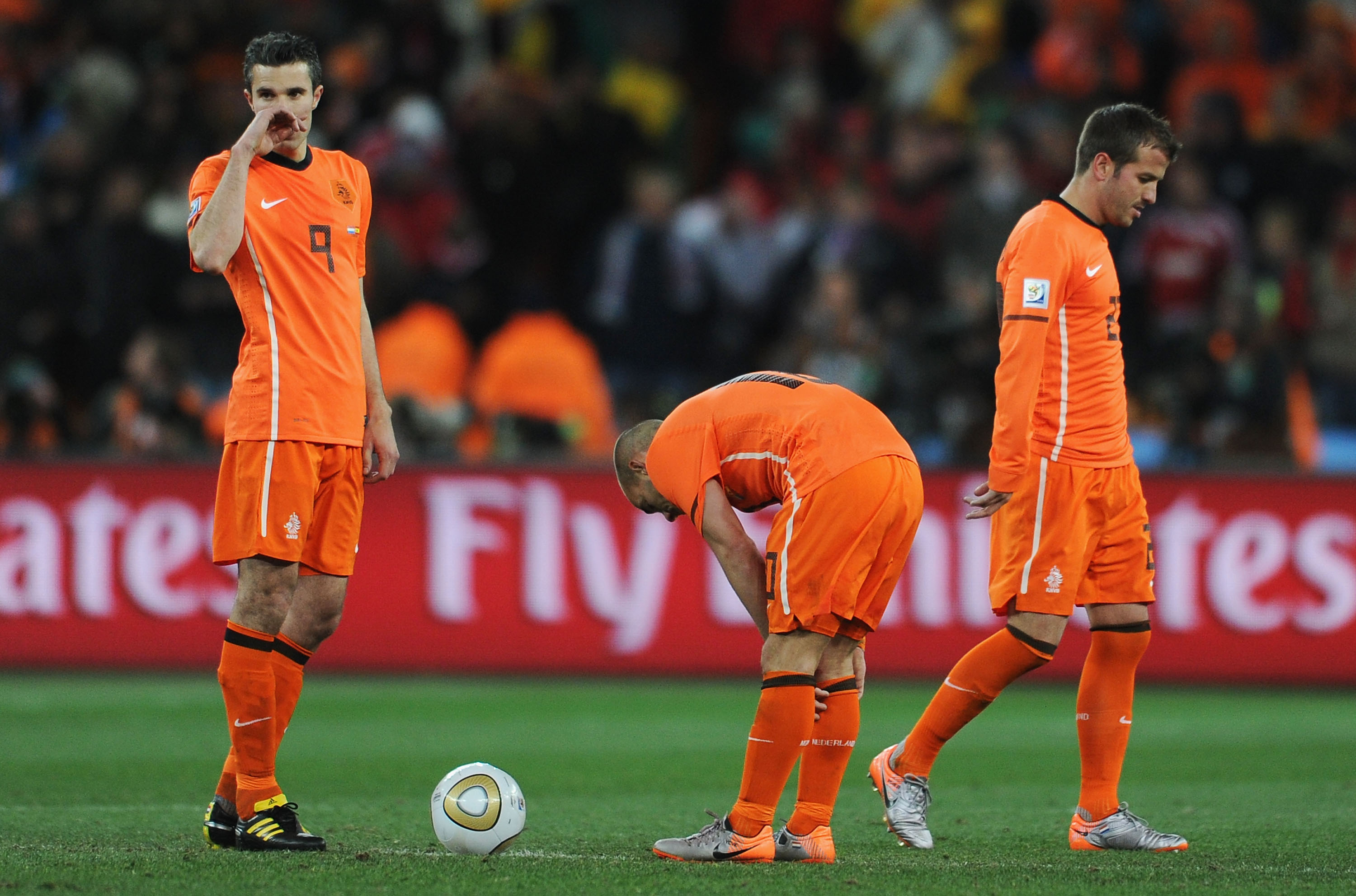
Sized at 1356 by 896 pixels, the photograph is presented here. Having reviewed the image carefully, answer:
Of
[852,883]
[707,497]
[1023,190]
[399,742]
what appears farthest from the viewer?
[1023,190]

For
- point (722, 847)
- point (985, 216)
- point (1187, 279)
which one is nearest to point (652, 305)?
point (985, 216)

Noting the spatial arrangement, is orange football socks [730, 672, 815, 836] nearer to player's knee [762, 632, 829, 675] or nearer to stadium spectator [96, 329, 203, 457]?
player's knee [762, 632, 829, 675]

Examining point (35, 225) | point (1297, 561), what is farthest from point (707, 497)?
point (35, 225)

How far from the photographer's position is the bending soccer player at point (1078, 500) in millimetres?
5484

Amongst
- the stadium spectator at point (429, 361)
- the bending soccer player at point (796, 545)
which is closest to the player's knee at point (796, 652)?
the bending soccer player at point (796, 545)

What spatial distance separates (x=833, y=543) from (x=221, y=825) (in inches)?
78.3

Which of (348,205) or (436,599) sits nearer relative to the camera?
(348,205)

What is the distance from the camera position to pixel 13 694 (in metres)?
9.72

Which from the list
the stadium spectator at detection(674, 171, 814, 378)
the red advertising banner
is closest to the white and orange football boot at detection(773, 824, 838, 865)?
the red advertising banner

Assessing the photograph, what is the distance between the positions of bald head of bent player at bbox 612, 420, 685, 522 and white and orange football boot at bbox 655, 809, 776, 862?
3.03 feet

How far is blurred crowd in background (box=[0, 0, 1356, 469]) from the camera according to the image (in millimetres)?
11602

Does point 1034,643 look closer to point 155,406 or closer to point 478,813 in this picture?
point 478,813

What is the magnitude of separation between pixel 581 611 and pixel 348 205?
5356mm

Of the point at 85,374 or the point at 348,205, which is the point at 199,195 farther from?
the point at 85,374
